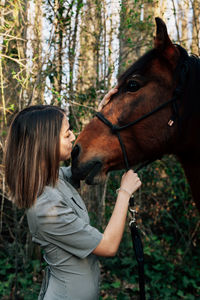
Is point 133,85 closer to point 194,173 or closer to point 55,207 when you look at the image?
point 194,173

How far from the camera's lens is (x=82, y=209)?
1.77 metres

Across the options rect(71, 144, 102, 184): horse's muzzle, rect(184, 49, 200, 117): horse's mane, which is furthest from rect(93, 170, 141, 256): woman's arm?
rect(184, 49, 200, 117): horse's mane

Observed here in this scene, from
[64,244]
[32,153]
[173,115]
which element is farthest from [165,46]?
[64,244]

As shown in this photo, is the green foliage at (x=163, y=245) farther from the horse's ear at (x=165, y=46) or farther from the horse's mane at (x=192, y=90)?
the horse's ear at (x=165, y=46)

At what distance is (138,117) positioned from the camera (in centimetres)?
191

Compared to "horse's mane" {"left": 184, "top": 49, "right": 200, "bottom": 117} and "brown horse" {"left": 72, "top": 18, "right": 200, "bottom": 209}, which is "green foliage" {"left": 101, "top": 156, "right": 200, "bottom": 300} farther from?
"horse's mane" {"left": 184, "top": 49, "right": 200, "bottom": 117}

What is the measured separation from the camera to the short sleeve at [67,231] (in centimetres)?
149

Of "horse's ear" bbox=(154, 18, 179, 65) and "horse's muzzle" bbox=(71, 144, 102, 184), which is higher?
"horse's ear" bbox=(154, 18, 179, 65)

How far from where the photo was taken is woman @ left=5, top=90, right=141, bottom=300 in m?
1.50

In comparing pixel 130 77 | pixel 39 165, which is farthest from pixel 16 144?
pixel 130 77

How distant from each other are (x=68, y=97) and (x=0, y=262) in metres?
2.97

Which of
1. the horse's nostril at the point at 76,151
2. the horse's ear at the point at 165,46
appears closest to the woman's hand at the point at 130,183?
the horse's nostril at the point at 76,151

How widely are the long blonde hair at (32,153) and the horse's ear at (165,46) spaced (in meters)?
0.86

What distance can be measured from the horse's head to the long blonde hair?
A: 9.7 inches
